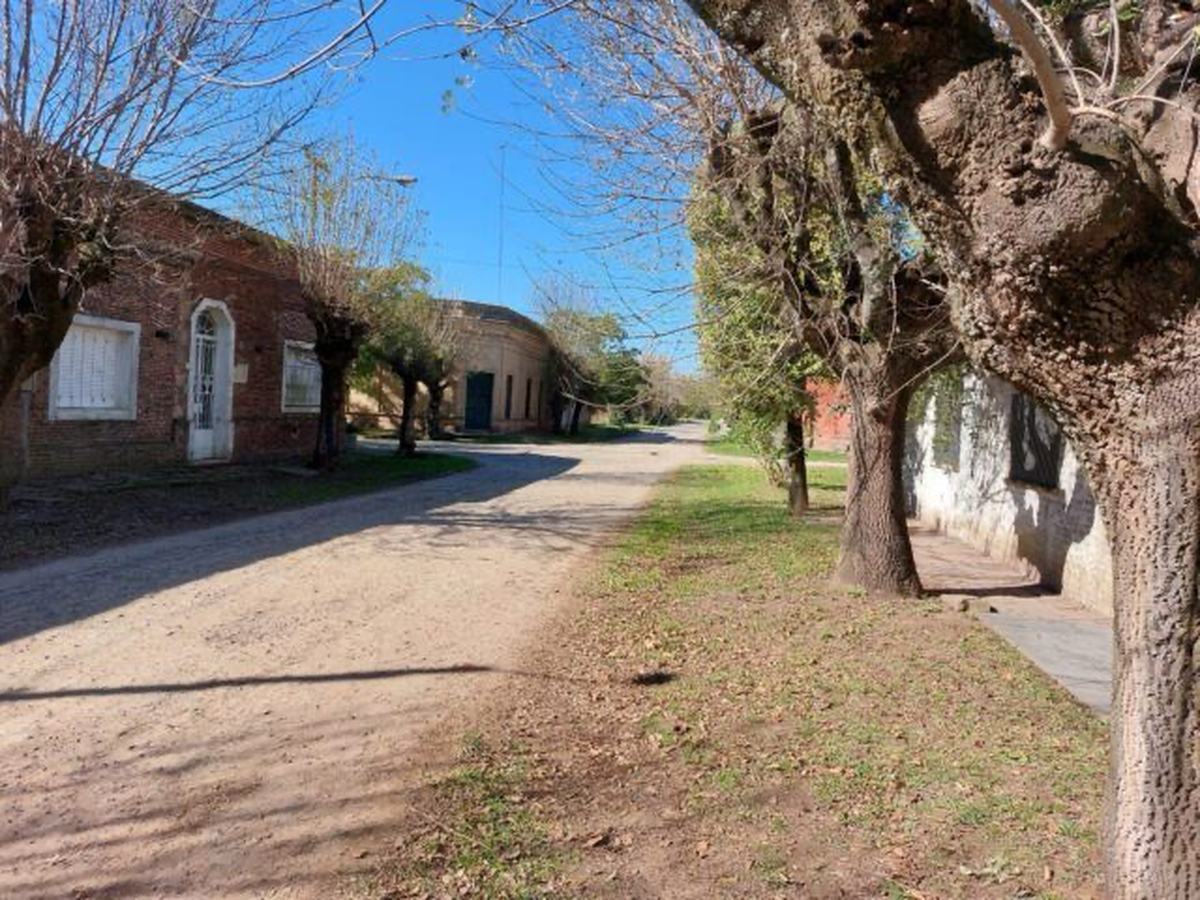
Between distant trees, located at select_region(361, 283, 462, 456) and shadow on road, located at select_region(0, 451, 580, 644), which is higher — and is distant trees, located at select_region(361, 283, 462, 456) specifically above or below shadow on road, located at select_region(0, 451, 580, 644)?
above

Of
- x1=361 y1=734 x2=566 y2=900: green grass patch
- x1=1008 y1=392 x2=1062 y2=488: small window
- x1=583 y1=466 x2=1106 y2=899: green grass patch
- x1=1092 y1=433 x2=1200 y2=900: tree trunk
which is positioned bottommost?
x1=361 y1=734 x2=566 y2=900: green grass patch

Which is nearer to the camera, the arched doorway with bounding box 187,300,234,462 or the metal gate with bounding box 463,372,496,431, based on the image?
the arched doorway with bounding box 187,300,234,462

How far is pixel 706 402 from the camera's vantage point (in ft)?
53.3

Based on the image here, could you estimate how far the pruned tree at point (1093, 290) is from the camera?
8.82 feet

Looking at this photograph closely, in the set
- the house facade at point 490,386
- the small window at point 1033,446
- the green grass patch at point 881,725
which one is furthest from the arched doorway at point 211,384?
the small window at point 1033,446

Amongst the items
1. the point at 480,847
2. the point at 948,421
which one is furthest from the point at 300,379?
the point at 480,847

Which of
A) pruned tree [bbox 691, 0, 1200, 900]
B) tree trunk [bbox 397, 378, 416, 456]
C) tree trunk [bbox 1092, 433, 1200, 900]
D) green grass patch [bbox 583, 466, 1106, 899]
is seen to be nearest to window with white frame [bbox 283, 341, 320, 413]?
tree trunk [bbox 397, 378, 416, 456]

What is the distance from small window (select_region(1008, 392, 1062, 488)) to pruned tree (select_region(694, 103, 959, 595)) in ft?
7.43

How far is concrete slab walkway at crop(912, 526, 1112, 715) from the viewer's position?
5.73 meters

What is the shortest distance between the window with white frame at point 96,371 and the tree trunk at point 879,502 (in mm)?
11582

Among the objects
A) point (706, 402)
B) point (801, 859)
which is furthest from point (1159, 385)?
point (706, 402)

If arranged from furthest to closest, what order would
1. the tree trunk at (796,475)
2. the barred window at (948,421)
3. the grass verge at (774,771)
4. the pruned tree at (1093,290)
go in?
the tree trunk at (796,475), the barred window at (948,421), the grass verge at (774,771), the pruned tree at (1093,290)

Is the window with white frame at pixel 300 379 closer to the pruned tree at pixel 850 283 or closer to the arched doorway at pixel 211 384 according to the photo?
A: the arched doorway at pixel 211 384

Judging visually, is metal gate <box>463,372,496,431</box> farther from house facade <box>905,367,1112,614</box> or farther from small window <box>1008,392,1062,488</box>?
small window <box>1008,392,1062,488</box>
